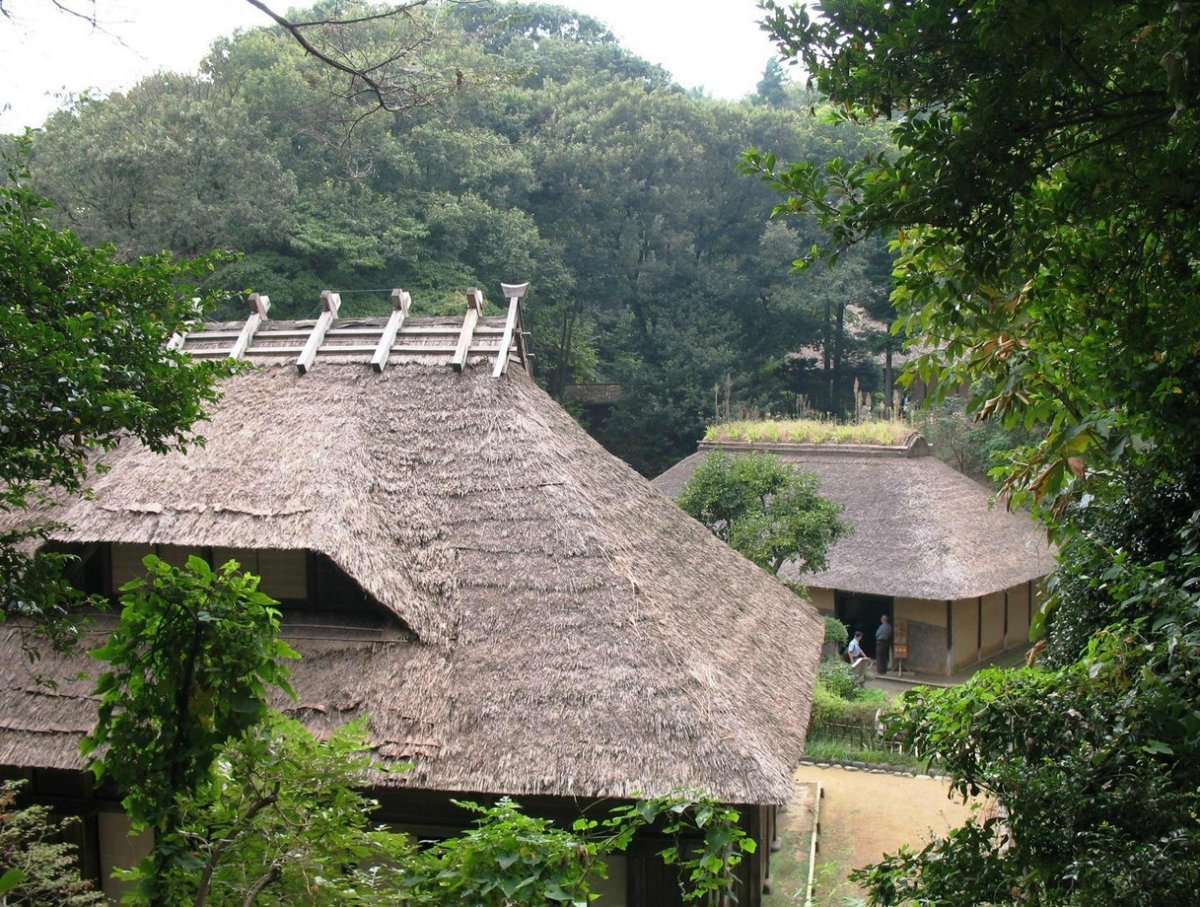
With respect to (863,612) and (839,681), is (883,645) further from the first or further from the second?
(839,681)

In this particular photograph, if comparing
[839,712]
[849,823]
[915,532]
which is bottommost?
[849,823]

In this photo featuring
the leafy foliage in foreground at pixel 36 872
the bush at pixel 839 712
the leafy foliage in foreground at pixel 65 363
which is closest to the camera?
the leafy foliage in foreground at pixel 36 872

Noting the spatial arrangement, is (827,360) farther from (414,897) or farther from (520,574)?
(414,897)

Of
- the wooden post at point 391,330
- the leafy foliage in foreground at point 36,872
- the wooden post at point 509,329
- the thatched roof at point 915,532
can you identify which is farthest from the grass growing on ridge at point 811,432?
the leafy foliage in foreground at point 36,872

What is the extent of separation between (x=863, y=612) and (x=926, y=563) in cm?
223

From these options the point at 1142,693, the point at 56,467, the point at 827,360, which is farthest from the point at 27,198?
the point at 827,360

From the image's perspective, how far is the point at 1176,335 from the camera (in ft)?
10.9

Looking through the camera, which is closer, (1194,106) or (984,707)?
(1194,106)

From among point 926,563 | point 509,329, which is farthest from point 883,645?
point 509,329

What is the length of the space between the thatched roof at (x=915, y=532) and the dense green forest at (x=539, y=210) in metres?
7.54

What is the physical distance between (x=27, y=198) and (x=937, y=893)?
5377 millimetres

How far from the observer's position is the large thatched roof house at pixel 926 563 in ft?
55.7

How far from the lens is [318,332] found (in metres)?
10.1

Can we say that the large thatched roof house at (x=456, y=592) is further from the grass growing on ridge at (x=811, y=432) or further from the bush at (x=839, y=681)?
the grass growing on ridge at (x=811, y=432)
